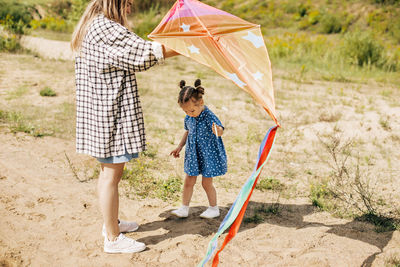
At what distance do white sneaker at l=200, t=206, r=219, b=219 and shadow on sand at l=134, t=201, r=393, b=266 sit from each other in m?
0.03

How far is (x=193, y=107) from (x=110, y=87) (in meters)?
0.73

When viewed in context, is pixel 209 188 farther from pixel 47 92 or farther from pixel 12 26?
pixel 12 26

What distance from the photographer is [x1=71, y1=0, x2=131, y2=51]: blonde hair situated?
97.3 inches

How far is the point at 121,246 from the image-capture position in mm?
2850

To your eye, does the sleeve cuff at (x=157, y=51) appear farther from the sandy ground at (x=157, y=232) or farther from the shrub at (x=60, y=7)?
the shrub at (x=60, y=7)

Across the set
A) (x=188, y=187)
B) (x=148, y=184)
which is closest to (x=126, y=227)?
(x=188, y=187)

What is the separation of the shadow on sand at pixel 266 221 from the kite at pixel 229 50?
2.55ft

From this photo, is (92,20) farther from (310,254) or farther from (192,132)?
(310,254)

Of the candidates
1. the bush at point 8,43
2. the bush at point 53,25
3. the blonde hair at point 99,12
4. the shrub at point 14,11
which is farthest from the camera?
the bush at point 53,25

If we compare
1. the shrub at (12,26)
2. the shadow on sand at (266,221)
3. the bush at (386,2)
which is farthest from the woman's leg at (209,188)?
the bush at (386,2)

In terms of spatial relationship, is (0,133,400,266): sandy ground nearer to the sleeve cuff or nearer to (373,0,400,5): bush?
the sleeve cuff

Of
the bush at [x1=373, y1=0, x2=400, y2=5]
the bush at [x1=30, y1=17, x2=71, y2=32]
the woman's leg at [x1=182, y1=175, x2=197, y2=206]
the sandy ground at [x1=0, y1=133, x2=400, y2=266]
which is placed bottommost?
the sandy ground at [x1=0, y1=133, x2=400, y2=266]

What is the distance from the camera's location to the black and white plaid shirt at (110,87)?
7.71 ft

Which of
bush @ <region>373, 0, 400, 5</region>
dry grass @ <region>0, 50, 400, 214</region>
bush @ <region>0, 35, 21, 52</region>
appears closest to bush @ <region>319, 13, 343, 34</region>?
bush @ <region>373, 0, 400, 5</region>
